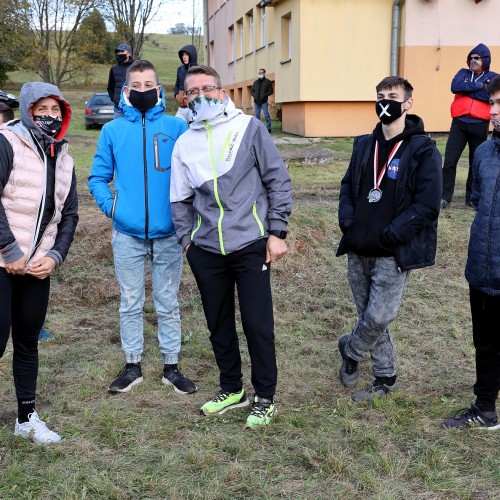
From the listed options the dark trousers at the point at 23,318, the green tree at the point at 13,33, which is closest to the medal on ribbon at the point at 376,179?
the dark trousers at the point at 23,318

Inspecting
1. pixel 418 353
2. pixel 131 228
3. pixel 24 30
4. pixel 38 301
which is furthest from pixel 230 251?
pixel 24 30

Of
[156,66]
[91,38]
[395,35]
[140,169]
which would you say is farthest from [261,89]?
[156,66]

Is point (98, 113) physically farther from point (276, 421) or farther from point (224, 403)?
point (276, 421)

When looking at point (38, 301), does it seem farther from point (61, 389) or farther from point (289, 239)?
point (289, 239)

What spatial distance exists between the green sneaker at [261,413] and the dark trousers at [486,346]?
1.25 meters

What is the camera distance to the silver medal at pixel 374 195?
3932 millimetres

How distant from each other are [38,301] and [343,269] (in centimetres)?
407

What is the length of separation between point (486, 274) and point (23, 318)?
8.47 feet

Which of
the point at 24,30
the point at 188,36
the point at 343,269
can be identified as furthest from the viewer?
the point at 188,36

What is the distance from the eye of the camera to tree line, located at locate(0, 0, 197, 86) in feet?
87.4

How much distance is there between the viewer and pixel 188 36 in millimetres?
73375

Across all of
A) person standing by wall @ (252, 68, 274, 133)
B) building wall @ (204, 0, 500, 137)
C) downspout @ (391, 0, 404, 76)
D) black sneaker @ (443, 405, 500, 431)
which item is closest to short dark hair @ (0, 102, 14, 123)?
black sneaker @ (443, 405, 500, 431)

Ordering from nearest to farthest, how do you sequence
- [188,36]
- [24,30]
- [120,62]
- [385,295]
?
1. [385,295]
2. [120,62]
3. [24,30]
4. [188,36]

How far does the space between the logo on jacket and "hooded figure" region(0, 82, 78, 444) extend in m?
1.88
